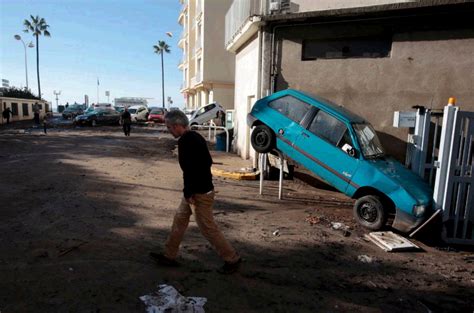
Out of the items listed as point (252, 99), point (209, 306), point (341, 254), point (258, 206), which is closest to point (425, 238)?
point (341, 254)

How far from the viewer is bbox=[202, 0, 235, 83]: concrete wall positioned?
99.4ft

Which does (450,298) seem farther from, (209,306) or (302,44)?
(302,44)

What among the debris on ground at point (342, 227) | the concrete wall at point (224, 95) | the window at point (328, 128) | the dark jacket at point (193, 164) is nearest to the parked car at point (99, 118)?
the concrete wall at point (224, 95)

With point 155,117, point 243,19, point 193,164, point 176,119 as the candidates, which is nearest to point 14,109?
point 155,117

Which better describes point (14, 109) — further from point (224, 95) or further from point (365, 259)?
point (365, 259)

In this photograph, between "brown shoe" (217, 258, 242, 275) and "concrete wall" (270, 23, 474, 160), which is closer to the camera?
"brown shoe" (217, 258, 242, 275)

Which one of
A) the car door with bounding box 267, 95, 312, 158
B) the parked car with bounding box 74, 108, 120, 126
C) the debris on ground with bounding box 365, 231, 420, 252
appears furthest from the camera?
the parked car with bounding box 74, 108, 120, 126

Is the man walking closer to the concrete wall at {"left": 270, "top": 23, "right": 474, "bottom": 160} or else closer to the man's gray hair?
the man's gray hair

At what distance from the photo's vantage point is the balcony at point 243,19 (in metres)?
10.1

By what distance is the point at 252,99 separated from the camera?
1148 cm

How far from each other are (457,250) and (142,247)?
4.82m

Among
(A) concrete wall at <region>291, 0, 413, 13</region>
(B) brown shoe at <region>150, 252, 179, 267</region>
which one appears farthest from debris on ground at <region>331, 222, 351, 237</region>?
(A) concrete wall at <region>291, 0, 413, 13</region>

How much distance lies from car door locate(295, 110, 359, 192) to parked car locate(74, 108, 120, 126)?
2588 cm

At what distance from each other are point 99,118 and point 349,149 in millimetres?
27206
